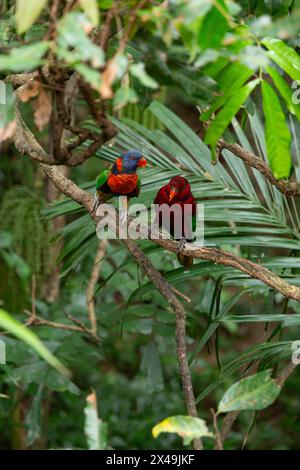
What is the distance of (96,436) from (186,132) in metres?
1.54

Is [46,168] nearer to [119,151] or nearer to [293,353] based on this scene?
[119,151]

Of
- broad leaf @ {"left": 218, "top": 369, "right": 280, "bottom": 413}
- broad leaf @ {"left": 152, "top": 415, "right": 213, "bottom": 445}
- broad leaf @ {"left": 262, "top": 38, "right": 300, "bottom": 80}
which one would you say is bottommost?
broad leaf @ {"left": 152, "top": 415, "right": 213, "bottom": 445}

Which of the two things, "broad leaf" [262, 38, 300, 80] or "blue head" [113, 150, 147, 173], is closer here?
"broad leaf" [262, 38, 300, 80]

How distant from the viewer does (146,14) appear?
1.15 metres

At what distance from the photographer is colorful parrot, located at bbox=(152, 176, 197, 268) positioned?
2.30 meters

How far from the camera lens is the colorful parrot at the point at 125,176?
2.38 meters

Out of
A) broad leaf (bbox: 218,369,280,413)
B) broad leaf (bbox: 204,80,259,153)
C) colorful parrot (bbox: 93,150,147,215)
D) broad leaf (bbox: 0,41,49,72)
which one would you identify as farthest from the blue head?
broad leaf (bbox: 0,41,49,72)

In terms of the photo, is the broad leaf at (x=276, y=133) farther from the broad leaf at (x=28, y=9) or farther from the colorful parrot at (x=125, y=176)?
the colorful parrot at (x=125, y=176)

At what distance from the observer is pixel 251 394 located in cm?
131

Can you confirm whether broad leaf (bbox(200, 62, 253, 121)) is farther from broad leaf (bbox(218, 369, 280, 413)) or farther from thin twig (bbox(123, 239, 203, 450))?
thin twig (bbox(123, 239, 203, 450))

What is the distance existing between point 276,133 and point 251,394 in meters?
0.50

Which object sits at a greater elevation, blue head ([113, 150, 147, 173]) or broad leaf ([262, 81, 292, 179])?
blue head ([113, 150, 147, 173])

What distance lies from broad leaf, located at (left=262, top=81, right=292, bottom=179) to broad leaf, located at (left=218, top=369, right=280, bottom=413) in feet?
1.38

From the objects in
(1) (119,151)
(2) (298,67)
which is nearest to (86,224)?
(1) (119,151)
